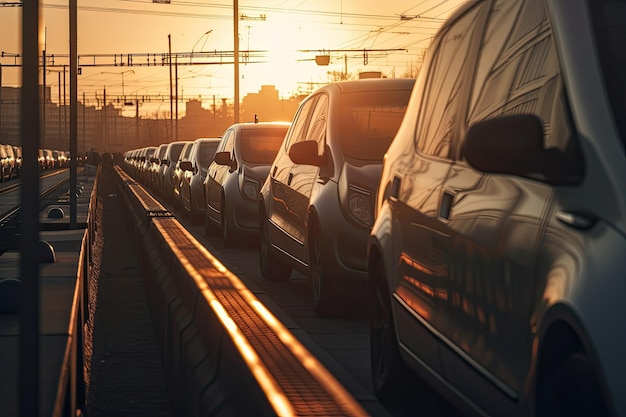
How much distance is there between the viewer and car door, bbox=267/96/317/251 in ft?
35.7

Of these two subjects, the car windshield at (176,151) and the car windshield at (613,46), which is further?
the car windshield at (176,151)

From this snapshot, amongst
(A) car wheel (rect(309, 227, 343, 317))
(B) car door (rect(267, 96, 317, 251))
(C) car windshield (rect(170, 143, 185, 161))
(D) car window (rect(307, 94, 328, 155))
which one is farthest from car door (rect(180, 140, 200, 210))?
(A) car wheel (rect(309, 227, 343, 317))

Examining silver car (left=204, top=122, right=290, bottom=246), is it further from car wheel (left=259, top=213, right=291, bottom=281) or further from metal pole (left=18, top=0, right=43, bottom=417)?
metal pole (left=18, top=0, right=43, bottom=417)

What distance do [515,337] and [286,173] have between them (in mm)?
7458

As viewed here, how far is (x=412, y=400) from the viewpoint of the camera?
19.5 ft

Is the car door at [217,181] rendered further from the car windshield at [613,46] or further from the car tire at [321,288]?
the car windshield at [613,46]

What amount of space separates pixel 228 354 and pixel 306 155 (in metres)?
4.79

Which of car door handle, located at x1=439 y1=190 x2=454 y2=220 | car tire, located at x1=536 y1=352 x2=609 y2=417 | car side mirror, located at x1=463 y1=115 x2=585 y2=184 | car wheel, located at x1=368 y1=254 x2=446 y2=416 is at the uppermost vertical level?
car side mirror, located at x1=463 y1=115 x2=585 y2=184

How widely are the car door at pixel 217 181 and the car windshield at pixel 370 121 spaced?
7.15m

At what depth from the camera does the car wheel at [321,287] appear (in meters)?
9.19

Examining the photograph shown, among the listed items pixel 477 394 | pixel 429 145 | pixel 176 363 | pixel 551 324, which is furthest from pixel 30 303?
pixel 176 363

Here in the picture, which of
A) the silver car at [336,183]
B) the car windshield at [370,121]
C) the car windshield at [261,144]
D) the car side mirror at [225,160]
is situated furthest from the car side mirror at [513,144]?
the car side mirror at [225,160]

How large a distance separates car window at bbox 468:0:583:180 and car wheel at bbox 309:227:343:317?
4333 mm

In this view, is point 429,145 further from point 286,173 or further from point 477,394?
point 286,173
